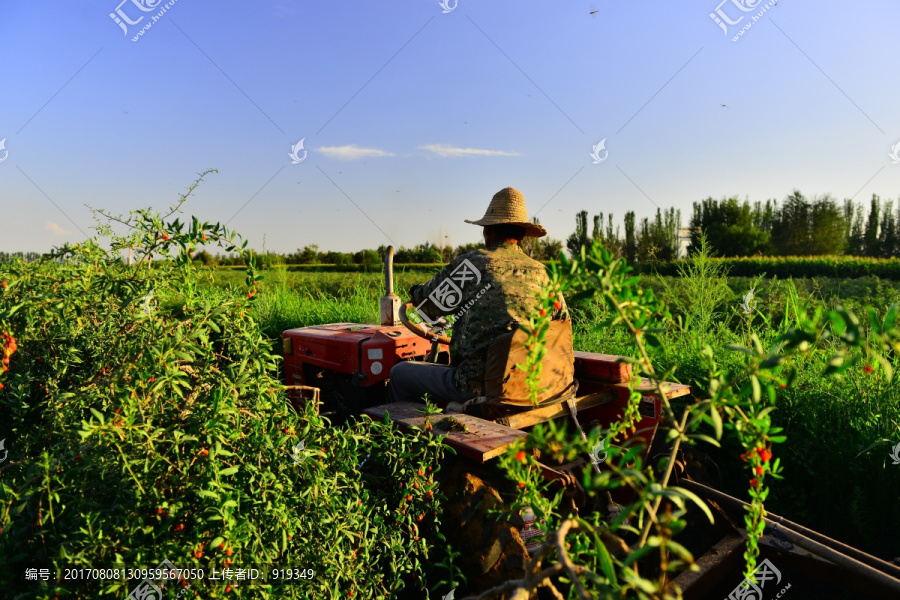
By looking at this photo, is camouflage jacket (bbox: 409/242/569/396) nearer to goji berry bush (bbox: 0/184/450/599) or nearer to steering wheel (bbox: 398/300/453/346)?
steering wheel (bbox: 398/300/453/346)

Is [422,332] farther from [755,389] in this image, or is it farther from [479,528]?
[755,389]

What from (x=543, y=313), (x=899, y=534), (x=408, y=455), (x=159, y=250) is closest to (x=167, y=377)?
(x=159, y=250)

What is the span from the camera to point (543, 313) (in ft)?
4.37

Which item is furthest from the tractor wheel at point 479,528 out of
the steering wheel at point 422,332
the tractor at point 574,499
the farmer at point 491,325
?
the steering wheel at point 422,332

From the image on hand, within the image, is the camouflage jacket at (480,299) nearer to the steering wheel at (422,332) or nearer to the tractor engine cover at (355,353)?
the steering wheel at (422,332)

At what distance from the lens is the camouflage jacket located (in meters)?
3.05

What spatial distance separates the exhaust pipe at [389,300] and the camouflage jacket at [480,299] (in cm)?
46

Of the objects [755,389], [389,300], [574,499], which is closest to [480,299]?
[389,300]

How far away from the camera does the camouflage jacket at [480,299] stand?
3.05 meters

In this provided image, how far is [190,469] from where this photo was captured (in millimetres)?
1842

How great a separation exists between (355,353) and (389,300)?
17.4 inches

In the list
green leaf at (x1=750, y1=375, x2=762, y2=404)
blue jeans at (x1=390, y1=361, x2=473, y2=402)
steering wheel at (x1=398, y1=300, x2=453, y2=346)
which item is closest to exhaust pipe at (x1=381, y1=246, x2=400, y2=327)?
steering wheel at (x1=398, y1=300, x2=453, y2=346)

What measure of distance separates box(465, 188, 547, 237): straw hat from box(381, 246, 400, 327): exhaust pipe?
0.62 meters

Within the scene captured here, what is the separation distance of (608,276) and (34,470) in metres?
1.89
